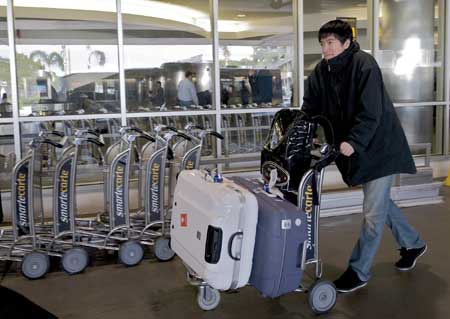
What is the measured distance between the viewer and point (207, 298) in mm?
3074

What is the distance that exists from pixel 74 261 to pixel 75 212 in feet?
1.36

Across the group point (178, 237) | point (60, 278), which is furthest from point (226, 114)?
point (178, 237)

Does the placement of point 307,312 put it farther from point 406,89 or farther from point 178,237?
point 406,89

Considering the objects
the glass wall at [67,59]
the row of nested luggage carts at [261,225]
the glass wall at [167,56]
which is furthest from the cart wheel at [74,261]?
the glass wall at [167,56]

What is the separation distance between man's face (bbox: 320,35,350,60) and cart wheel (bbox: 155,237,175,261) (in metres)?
1.81

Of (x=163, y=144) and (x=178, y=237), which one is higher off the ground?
(x=163, y=144)

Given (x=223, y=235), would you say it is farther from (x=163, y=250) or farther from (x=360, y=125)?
(x=163, y=250)

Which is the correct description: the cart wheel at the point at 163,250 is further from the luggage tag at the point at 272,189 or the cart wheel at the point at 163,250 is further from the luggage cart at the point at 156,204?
the luggage tag at the point at 272,189

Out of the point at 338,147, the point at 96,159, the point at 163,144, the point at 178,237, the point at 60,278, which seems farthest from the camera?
the point at 96,159

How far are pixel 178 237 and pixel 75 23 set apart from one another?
15.3ft

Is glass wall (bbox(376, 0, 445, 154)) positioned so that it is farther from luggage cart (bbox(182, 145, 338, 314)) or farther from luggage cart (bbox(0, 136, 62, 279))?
luggage cart (bbox(0, 136, 62, 279))

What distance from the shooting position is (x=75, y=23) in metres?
6.77

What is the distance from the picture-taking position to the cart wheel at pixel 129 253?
3922 millimetres

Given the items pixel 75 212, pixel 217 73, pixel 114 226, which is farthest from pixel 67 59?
pixel 114 226
